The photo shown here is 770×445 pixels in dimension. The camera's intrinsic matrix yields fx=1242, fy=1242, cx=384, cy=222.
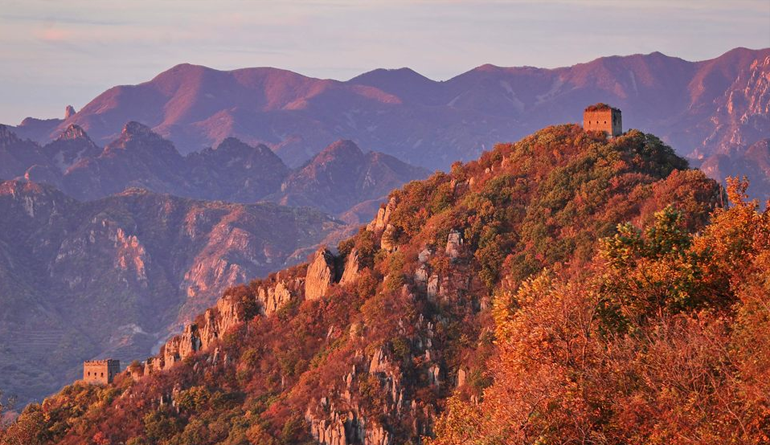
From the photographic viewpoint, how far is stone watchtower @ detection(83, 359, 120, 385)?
136 m

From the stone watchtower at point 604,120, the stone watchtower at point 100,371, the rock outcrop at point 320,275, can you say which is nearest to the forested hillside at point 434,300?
the rock outcrop at point 320,275

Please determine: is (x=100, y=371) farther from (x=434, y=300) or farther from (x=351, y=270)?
(x=434, y=300)

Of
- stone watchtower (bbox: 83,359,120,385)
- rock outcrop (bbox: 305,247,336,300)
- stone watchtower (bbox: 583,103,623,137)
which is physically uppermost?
stone watchtower (bbox: 583,103,623,137)

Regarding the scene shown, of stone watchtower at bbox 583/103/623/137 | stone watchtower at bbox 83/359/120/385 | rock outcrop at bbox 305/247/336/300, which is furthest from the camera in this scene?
stone watchtower at bbox 83/359/120/385

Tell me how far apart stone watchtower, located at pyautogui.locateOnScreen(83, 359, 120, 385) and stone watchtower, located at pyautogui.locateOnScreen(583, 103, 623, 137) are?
5792 cm

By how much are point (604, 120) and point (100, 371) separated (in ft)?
201

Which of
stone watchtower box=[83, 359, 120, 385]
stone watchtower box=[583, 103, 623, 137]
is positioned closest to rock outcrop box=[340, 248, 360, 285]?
stone watchtower box=[583, 103, 623, 137]

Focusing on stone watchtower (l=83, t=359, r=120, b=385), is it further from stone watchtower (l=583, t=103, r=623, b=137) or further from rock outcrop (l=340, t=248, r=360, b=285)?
stone watchtower (l=583, t=103, r=623, b=137)

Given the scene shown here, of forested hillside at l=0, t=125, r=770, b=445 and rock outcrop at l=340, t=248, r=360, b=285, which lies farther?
rock outcrop at l=340, t=248, r=360, b=285

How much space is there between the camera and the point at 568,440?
123ft

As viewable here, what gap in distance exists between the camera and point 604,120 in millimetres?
119000

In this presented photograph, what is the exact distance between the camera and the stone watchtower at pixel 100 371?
13562 cm

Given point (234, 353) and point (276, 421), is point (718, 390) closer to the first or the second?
point (276, 421)

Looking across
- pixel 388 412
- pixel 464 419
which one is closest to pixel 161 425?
pixel 388 412
